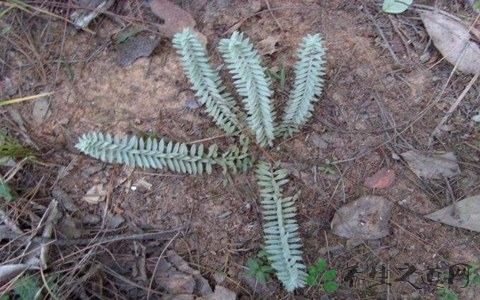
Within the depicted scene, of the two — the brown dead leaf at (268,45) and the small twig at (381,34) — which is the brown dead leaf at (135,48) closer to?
the brown dead leaf at (268,45)

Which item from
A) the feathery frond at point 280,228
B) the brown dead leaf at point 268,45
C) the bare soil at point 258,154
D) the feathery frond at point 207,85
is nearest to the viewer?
the feathery frond at point 280,228

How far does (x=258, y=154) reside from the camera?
2680mm

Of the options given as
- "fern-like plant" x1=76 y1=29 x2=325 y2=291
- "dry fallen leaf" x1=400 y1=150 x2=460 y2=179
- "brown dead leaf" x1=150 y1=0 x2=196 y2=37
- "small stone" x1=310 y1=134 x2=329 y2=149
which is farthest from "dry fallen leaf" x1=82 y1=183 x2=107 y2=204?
"dry fallen leaf" x1=400 y1=150 x2=460 y2=179

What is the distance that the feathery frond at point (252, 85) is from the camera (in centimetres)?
250

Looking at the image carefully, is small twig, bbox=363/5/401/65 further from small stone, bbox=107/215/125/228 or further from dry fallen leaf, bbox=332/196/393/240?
small stone, bbox=107/215/125/228

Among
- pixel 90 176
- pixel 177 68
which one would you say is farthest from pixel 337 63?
pixel 90 176

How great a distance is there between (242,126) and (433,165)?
101 cm

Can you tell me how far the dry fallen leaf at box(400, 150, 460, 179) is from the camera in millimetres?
2553

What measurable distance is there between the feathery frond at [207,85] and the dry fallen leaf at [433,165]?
0.94m

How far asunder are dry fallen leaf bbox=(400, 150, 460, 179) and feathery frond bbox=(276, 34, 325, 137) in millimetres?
576

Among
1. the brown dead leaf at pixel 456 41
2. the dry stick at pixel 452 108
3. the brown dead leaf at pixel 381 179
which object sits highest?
the brown dead leaf at pixel 456 41

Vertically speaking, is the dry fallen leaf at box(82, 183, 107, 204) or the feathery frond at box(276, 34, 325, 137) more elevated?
the feathery frond at box(276, 34, 325, 137)

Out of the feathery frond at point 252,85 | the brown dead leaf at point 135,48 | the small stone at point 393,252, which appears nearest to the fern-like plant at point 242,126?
the feathery frond at point 252,85

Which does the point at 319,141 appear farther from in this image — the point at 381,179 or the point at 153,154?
the point at 153,154
